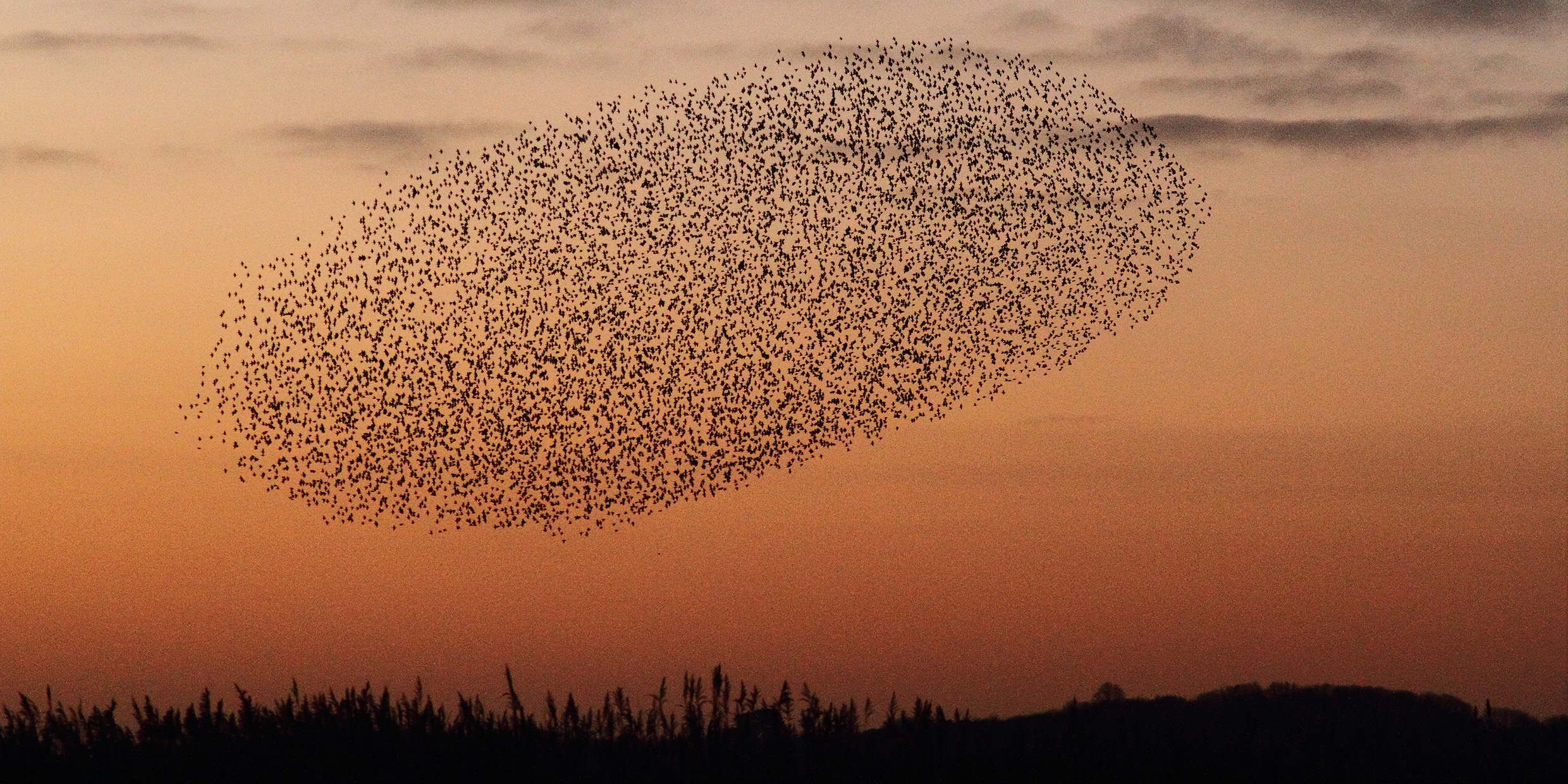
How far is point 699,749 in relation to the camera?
17.1 meters

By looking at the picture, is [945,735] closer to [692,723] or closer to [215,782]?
[692,723]

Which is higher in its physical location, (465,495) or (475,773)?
(465,495)

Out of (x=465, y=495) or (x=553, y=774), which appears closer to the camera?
(x=553, y=774)

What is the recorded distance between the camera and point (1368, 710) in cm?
2477

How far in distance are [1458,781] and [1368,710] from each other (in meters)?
6.43

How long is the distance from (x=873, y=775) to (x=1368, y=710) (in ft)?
33.6

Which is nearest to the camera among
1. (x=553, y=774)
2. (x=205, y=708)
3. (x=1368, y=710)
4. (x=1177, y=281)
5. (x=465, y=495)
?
(x=553, y=774)

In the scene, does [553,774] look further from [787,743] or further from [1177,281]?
[1177,281]

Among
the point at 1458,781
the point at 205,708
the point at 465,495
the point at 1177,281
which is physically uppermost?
the point at 1177,281

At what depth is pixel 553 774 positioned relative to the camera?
16797mm

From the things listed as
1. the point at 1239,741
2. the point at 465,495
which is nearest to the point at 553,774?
the point at 1239,741

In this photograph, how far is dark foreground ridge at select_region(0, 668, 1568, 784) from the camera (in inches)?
670

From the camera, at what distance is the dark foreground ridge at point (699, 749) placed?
17.0 m

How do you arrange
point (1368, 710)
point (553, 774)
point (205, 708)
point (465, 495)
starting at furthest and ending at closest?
point (465, 495) < point (1368, 710) < point (205, 708) < point (553, 774)
